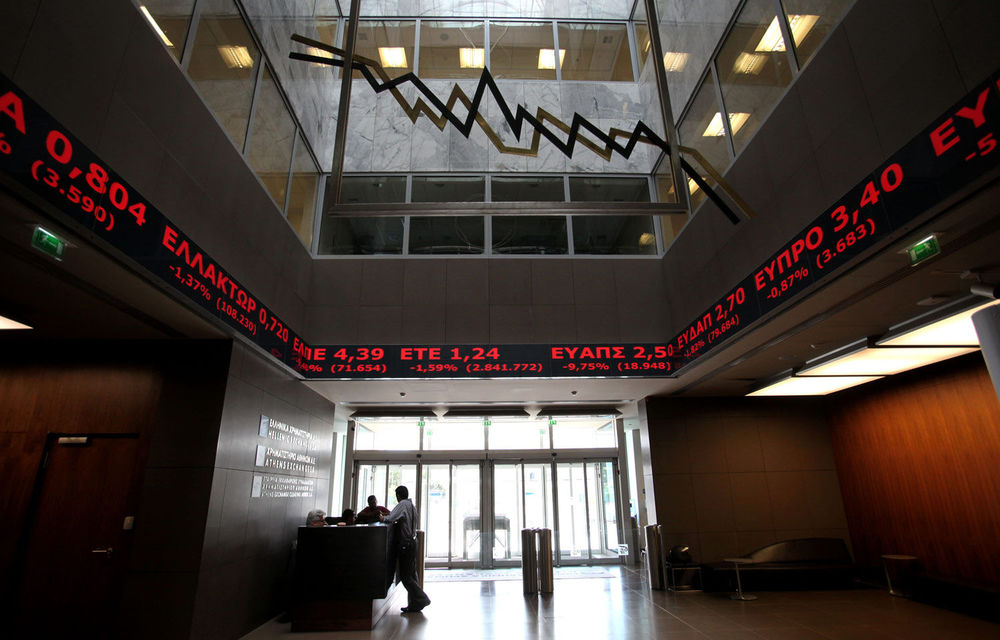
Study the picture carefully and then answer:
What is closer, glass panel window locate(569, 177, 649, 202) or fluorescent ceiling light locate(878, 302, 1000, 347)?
fluorescent ceiling light locate(878, 302, 1000, 347)

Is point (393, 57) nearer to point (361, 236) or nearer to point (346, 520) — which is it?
point (361, 236)

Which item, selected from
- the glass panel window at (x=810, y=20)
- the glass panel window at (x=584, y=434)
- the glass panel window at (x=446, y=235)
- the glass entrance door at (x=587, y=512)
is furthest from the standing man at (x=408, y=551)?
the glass panel window at (x=810, y=20)

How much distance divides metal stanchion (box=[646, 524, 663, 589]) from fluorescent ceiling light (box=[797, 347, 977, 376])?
350cm

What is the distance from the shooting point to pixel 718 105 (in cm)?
766

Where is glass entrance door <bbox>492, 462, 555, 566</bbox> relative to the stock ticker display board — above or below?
below

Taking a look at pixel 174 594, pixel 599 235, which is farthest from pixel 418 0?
pixel 174 594

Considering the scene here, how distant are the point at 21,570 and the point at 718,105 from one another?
10.4 m

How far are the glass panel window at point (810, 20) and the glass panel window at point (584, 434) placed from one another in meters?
8.42

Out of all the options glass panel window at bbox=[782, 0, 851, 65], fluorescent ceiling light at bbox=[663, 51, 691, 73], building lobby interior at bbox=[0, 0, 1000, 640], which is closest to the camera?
building lobby interior at bbox=[0, 0, 1000, 640]

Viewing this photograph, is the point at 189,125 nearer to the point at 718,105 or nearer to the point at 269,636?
the point at 269,636

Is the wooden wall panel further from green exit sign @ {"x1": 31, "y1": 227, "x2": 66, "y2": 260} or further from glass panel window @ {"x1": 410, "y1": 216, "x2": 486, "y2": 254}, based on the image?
green exit sign @ {"x1": 31, "y1": 227, "x2": 66, "y2": 260}

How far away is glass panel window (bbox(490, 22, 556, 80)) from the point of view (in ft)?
37.7

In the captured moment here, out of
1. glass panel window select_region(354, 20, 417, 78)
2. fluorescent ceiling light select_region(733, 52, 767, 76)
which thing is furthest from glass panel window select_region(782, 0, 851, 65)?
glass panel window select_region(354, 20, 417, 78)

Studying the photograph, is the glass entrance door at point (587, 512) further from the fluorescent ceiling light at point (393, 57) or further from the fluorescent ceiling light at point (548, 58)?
the fluorescent ceiling light at point (393, 57)
